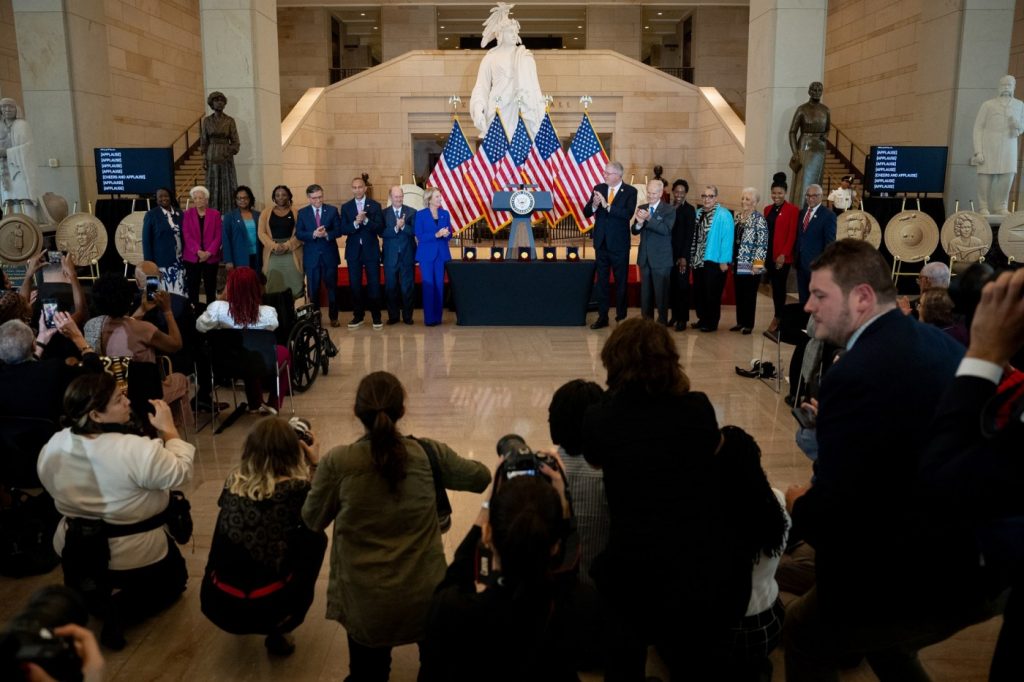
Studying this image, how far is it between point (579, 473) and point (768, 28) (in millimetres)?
12426

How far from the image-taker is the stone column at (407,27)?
24453 millimetres

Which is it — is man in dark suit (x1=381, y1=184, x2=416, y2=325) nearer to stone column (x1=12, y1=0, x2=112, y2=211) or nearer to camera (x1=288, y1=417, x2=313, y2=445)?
stone column (x1=12, y1=0, x2=112, y2=211)

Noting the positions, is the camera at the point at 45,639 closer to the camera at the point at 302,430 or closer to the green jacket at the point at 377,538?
the green jacket at the point at 377,538

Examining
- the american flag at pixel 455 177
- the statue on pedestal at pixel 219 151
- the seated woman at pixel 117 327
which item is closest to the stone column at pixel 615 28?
the american flag at pixel 455 177

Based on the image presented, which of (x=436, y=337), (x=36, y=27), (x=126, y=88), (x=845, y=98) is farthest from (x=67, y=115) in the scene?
(x=845, y=98)

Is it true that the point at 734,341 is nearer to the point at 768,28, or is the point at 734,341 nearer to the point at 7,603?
the point at 768,28

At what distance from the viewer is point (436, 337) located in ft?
33.2

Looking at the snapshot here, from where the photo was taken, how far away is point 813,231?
33.7 ft

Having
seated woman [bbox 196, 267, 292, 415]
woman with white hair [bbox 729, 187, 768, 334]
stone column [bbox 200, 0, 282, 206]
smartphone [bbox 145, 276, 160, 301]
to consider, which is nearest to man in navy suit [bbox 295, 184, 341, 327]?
stone column [bbox 200, 0, 282, 206]

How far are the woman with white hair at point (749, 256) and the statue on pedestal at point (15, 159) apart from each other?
30.6ft

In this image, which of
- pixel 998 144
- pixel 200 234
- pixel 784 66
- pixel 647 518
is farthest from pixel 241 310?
pixel 998 144

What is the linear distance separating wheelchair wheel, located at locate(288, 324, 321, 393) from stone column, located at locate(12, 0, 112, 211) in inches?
277

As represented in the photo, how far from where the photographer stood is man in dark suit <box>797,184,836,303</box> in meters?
10.2

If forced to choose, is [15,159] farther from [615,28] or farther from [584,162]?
[615,28]
